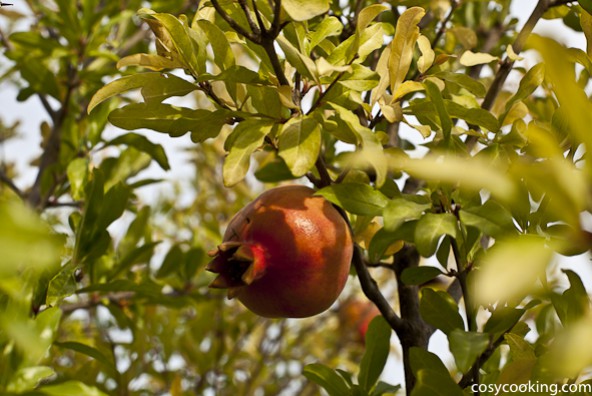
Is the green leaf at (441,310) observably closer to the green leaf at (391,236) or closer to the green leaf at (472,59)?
the green leaf at (391,236)

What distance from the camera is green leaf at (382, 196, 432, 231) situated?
76cm

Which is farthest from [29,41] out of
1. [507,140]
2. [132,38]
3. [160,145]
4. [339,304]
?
[339,304]

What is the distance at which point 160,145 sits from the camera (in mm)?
1484

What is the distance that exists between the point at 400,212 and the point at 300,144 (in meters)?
0.13

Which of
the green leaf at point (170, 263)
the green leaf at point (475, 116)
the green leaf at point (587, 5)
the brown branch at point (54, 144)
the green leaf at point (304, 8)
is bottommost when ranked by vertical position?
the green leaf at point (170, 263)

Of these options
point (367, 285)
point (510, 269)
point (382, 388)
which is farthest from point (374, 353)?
point (510, 269)

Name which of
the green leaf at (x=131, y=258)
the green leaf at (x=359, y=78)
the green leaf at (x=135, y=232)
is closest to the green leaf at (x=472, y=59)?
the green leaf at (x=359, y=78)

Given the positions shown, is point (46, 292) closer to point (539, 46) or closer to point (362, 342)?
point (539, 46)

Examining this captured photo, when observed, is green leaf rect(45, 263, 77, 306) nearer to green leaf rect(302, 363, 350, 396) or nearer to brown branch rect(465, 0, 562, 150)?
green leaf rect(302, 363, 350, 396)

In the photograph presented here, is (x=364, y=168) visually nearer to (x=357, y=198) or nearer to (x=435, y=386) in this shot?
(x=357, y=198)

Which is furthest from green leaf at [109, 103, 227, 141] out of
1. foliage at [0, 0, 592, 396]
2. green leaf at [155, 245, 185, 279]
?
green leaf at [155, 245, 185, 279]

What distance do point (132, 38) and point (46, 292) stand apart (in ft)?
3.58

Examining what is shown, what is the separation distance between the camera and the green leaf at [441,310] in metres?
0.91

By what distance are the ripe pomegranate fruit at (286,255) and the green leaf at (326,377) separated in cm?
11
